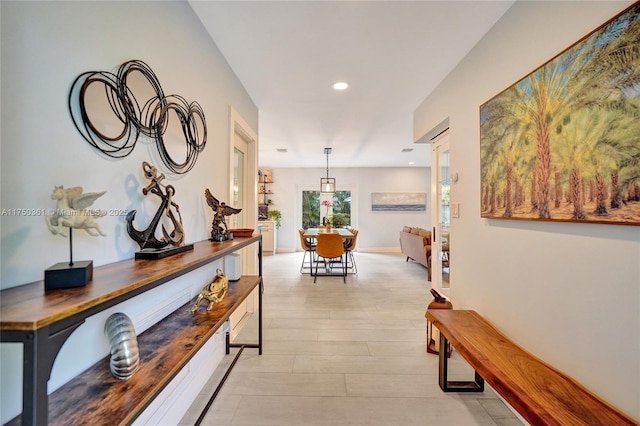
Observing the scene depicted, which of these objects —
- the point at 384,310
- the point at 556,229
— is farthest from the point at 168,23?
the point at 384,310

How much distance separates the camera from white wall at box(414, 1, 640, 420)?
3.51 feet

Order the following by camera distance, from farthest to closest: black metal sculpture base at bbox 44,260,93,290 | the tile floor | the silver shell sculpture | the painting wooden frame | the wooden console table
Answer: the tile floor → the painting wooden frame → the silver shell sculpture → black metal sculpture base at bbox 44,260,93,290 → the wooden console table

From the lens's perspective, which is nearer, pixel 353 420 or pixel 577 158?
pixel 577 158

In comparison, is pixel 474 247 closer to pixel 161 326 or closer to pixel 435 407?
pixel 435 407

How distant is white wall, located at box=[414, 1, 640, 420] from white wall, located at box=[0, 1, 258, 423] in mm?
2037

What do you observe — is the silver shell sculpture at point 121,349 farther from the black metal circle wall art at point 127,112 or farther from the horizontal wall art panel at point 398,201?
the horizontal wall art panel at point 398,201

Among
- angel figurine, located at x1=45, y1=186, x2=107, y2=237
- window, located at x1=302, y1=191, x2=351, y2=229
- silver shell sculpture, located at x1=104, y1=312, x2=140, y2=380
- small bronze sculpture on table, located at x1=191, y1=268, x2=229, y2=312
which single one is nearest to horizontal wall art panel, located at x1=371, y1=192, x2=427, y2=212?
window, located at x1=302, y1=191, x2=351, y2=229

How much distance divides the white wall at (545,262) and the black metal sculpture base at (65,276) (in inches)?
74.2

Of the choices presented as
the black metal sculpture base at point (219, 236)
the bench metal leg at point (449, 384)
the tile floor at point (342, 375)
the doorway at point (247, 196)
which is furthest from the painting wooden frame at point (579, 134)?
the doorway at point (247, 196)

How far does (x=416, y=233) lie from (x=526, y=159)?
15.2 ft

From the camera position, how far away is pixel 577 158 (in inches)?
47.4

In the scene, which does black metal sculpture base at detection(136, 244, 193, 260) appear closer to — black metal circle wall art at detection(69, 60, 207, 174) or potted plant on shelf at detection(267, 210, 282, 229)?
black metal circle wall art at detection(69, 60, 207, 174)

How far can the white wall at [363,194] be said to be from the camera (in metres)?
8.18

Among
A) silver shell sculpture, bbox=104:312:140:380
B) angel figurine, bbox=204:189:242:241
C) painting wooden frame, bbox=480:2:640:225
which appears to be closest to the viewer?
silver shell sculpture, bbox=104:312:140:380
